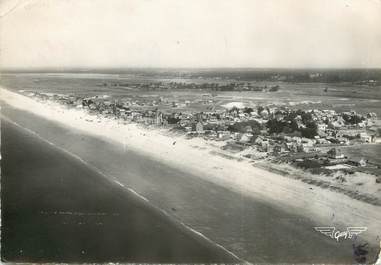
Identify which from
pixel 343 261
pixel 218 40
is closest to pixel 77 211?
pixel 218 40

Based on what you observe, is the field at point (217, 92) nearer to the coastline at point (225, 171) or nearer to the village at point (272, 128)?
the village at point (272, 128)

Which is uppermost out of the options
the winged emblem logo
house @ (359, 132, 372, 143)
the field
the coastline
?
the field

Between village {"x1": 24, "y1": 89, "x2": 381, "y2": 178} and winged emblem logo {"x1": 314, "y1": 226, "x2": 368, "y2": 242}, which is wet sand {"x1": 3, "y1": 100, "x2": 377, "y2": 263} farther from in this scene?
village {"x1": 24, "y1": 89, "x2": 381, "y2": 178}

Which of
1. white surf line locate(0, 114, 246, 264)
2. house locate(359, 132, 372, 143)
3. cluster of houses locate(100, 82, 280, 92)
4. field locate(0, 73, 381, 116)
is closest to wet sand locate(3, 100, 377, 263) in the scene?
white surf line locate(0, 114, 246, 264)

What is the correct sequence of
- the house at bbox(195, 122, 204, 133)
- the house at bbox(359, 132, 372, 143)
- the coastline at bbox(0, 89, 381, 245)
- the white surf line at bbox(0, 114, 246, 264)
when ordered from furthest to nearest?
the house at bbox(195, 122, 204, 133), the house at bbox(359, 132, 372, 143), the coastline at bbox(0, 89, 381, 245), the white surf line at bbox(0, 114, 246, 264)

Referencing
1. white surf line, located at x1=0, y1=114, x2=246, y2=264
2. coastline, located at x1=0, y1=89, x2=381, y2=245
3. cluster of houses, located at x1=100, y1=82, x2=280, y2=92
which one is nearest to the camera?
white surf line, located at x1=0, y1=114, x2=246, y2=264

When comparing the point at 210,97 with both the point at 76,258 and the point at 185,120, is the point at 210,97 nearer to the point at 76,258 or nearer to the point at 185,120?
the point at 185,120
